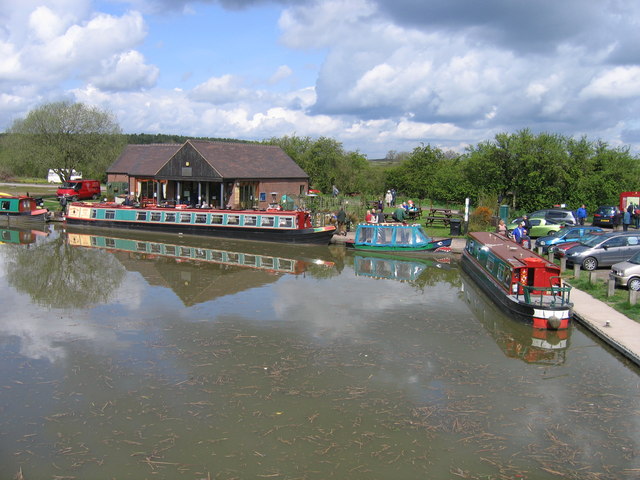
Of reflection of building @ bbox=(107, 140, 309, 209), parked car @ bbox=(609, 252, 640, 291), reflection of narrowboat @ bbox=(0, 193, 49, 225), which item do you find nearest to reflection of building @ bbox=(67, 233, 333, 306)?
reflection of building @ bbox=(107, 140, 309, 209)

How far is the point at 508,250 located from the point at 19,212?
28.9 meters

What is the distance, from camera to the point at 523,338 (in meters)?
12.4

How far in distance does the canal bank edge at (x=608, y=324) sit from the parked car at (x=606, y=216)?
15.1 m

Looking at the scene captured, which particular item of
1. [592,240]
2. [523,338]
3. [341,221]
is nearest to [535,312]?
[523,338]

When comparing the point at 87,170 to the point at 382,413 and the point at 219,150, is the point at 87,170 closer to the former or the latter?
the point at 219,150

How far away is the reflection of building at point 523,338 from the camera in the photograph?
1140 centimetres

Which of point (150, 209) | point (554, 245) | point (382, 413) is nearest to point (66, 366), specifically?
point (382, 413)

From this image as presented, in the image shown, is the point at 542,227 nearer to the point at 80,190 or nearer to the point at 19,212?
the point at 19,212

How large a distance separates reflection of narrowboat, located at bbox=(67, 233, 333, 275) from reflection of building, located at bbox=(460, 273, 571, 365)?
7.59 m

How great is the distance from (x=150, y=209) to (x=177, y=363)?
71.2 ft

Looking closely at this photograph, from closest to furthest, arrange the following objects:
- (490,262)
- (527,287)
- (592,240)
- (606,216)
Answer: (527,287), (490,262), (592,240), (606,216)

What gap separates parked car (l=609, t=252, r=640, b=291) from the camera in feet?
50.8

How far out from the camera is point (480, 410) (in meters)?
8.74

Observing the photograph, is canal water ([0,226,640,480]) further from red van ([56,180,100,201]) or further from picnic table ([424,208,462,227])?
red van ([56,180,100,201])
